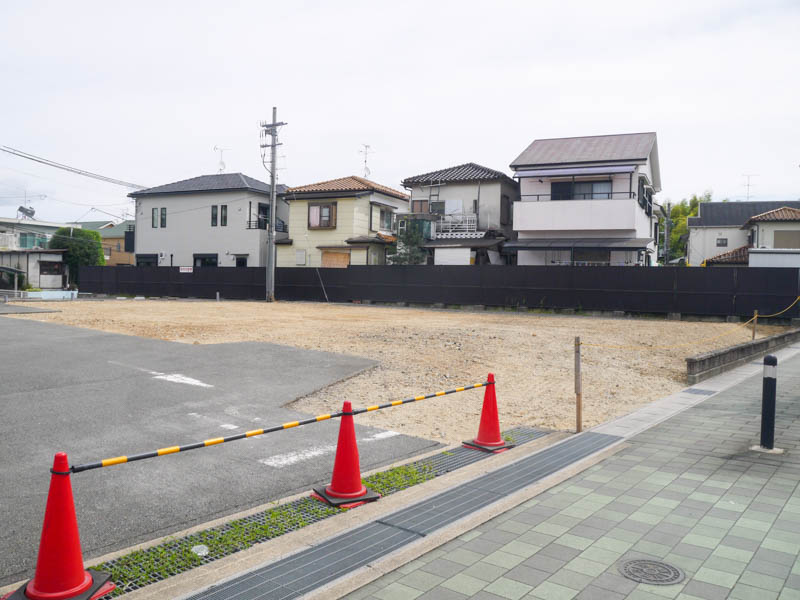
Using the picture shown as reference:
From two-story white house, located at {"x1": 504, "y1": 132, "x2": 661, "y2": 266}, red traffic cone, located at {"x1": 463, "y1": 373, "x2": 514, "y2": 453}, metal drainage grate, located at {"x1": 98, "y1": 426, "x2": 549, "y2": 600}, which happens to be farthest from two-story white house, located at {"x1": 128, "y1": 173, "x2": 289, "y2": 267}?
metal drainage grate, located at {"x1": 98, "y1": 426, "x2": 549, "y2": 600}

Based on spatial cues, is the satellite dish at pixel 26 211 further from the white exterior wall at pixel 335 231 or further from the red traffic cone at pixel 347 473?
the red traffic cone at pixel 347 473

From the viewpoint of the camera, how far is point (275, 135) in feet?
117

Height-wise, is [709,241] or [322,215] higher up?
[322,215]

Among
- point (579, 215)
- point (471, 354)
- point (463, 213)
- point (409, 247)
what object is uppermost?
point (463, 213)

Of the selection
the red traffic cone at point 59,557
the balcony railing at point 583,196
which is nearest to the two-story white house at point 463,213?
the balcony railing at point 583,196

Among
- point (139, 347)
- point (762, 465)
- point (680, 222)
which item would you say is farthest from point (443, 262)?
point (680, 222)

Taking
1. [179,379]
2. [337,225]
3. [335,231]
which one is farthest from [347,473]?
[335,231]

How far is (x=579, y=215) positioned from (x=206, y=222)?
27400 mm

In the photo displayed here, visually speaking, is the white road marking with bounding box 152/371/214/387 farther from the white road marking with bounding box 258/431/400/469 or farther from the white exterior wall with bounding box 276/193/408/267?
the white exterior wall with bounding box 276/193/408/267

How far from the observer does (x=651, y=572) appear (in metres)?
3.90

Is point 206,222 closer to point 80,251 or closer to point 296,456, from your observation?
point 80,251

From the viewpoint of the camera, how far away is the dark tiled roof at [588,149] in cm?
3384

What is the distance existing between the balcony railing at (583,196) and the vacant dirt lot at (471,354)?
32.9 ft

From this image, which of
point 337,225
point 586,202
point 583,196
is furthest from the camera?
point 337,225
